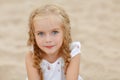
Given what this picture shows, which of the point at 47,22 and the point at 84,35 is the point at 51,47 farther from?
the point at 84,35

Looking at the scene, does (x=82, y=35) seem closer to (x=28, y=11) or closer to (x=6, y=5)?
Result: (x=28, y=11)

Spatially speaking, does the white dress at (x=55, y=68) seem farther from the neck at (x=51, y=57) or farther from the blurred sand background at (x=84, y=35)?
the blurred sand background at (x=84, y=35)

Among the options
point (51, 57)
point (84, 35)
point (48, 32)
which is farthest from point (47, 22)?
point (84, 35)

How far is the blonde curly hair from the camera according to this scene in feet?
7.91

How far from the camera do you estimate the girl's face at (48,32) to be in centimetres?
235

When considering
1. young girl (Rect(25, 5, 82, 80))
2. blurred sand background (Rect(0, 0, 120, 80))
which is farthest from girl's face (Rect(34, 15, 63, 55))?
blurred sand background (Rect(0, 0, 120, 80))

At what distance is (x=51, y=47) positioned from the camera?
7.92 feet

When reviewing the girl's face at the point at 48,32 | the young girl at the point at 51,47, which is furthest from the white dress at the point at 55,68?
the girl's face at the point at 48,32

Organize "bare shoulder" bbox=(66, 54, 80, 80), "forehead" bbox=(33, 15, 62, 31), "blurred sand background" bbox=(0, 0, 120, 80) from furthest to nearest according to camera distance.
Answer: "blurred sand background" bbox=(0, 0, 120, 80)
"bare shoulder" bbox=(66, 54, 80, 80)
"forehead" bbox=(33, 15, 62, 31)

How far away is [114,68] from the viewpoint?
3732 mm

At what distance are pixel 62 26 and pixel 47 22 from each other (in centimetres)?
11

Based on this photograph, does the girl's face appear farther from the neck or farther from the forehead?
the neck

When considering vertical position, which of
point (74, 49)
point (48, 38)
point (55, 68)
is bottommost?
point (55, 68)

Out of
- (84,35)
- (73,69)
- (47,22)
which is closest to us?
(47,22)
